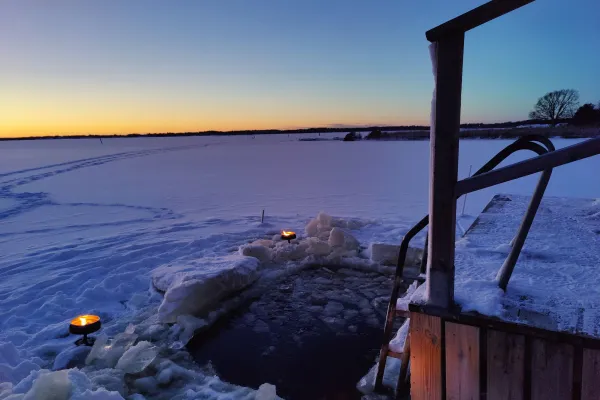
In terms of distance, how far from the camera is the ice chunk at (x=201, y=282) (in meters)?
4.46

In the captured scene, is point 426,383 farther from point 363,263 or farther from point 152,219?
point 152,219

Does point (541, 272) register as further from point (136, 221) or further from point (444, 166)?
point (136, 221)

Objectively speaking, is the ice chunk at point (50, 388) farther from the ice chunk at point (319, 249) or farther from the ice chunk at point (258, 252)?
the ice chunk at point (319, 249)

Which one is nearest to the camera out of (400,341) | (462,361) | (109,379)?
(462,361)

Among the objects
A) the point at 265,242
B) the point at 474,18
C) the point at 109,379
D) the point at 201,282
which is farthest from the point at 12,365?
the point at 474,18

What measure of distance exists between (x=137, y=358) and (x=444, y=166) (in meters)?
3.22

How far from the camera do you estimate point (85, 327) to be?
388 cm

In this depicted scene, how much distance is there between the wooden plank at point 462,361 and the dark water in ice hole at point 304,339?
1621 millimetres

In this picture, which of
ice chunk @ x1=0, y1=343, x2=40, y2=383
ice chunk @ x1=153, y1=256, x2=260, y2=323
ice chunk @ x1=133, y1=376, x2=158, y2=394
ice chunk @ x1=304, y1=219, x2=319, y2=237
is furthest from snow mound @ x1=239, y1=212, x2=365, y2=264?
ice chunk @ x1=0, y1=343, x2=40, y2=383

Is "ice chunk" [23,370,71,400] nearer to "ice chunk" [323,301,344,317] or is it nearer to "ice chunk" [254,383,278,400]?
"ice chunk" [254,383,278,400]

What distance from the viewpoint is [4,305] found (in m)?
4.80

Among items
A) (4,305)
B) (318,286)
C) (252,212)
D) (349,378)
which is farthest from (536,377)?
(252,212)

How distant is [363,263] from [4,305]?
188 inches

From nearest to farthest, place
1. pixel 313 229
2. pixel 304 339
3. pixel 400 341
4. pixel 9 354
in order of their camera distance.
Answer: pixel 400 341 → pixel 9 354 → pixel 304 339 → pixel 313 229
